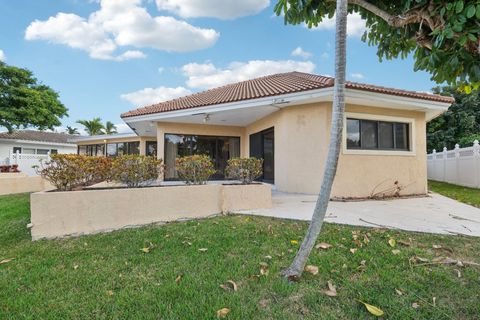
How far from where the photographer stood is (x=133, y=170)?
6.22 meters

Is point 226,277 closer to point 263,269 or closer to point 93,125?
point 263,269

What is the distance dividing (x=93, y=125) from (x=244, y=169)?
134 feet

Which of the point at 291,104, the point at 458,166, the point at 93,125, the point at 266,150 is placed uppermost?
the point at 93,125

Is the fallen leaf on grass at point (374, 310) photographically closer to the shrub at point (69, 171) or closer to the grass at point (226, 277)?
the grass at point (226, 277)

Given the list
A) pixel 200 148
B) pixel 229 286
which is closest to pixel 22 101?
pixel 200 148

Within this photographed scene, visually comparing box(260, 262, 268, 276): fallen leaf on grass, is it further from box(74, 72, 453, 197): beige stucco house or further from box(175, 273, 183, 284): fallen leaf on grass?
box(74, 72, 453, 197): beige stucco house

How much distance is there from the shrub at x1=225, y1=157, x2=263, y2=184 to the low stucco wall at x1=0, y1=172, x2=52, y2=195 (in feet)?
37.6

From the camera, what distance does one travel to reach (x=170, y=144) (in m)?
14.2

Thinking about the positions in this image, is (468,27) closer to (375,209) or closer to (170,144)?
(375,209)

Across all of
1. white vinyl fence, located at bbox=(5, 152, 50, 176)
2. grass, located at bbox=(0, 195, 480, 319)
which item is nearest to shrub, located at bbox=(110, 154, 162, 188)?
grass, located at bbox=(0, 195, 480, 319)

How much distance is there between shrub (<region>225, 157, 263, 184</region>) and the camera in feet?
24.2

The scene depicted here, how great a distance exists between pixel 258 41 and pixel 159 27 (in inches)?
210

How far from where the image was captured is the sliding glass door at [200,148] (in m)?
14.3

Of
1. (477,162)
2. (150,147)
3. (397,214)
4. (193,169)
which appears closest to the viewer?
(397,214)
